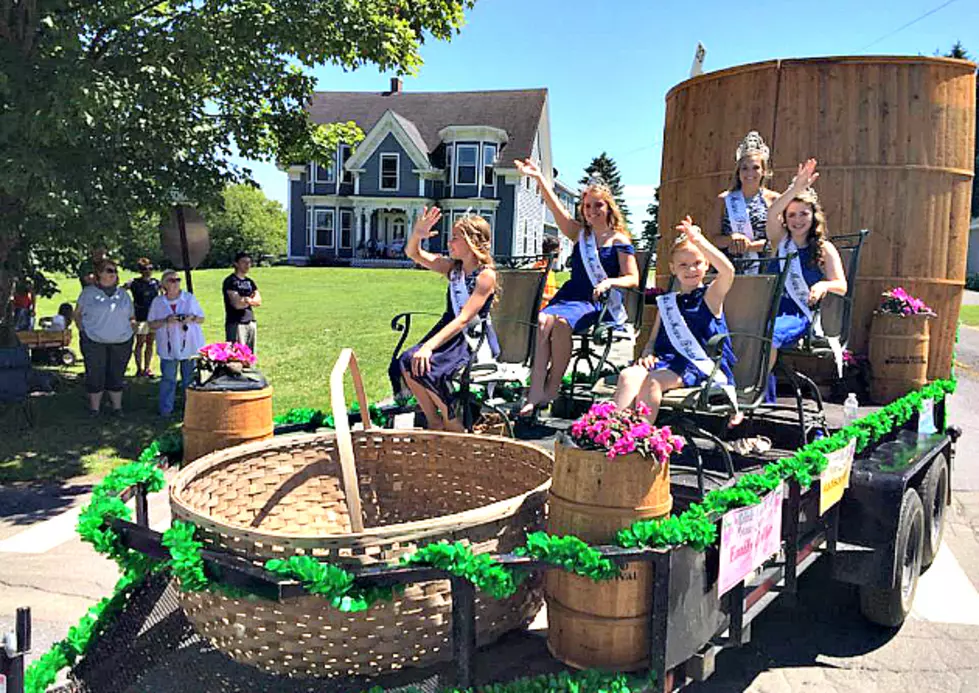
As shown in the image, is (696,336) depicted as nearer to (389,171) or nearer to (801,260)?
(801,260)

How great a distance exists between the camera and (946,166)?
20.5 feet

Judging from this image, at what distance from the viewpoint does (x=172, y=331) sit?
9977 millimetres

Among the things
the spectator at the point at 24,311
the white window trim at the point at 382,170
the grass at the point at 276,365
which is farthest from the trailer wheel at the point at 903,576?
the white window trim at the point at 382,170

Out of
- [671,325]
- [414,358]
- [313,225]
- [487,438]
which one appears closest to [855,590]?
[671,325]

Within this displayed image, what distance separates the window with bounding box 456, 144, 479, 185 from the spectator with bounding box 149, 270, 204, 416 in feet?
100

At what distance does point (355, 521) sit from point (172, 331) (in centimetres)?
776

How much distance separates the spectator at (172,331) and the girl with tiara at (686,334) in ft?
23.3

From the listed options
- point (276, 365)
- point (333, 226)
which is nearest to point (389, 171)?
point (333, 226)

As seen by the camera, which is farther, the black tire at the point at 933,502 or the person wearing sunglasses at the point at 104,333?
the person wearing sunglasses at the point at 104,333

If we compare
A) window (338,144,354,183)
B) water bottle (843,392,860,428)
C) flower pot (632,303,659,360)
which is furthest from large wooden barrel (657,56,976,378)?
window (338,144,354,183)

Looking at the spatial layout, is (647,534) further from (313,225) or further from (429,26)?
(313,225)

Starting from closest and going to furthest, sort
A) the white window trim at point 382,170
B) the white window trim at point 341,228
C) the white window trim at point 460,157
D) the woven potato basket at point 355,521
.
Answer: the woven potato basket at point 355,521
the white window trim at point 460,157
the white window trim at point 382,170
the white window trim at point 341,228

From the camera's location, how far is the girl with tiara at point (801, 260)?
5031mm

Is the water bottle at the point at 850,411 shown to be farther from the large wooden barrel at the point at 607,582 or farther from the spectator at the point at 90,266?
the spectator at the point at 90,266
